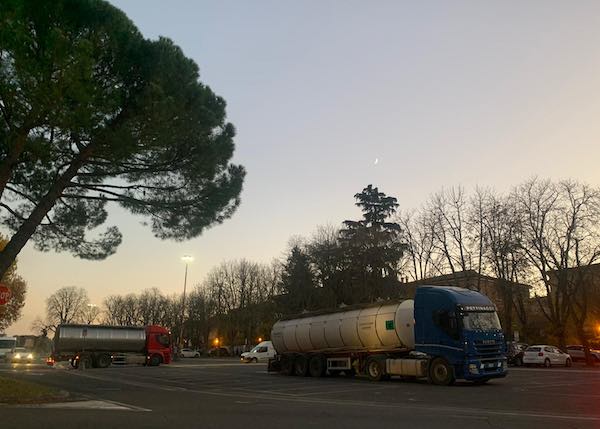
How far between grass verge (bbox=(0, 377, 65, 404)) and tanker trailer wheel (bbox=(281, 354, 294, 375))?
15603 mm

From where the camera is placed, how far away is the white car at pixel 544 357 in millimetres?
40125

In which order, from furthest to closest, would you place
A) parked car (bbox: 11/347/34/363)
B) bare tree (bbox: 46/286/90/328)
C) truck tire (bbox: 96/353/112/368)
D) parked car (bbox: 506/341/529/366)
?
1. bare tree (bbox: 46/286/90/328)
2. parked car (bbox: 11/347/34/363)
3. parked car (bbox: 506/341/529/366)
4. truck tire (bbox: 96/353/112/368)

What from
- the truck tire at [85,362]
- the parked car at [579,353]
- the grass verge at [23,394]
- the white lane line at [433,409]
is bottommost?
the white lane line at [433,409]

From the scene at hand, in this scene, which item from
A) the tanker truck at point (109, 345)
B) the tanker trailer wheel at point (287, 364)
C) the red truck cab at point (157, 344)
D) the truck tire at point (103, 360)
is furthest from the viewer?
the red truck cab at point (157, 344)

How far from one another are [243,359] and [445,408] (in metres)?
43.1

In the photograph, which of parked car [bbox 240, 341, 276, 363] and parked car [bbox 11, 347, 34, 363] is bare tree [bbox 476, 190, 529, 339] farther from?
parked car [bbox 11, 347, 34, 363]

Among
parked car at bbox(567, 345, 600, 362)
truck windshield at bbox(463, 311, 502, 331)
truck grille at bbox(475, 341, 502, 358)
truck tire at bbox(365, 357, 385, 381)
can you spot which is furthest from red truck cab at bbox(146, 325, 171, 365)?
parked car at bbox(567, 345, 600, 362)

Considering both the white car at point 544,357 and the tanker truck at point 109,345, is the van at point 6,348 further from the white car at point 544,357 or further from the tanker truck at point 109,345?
the white car at point 544,357

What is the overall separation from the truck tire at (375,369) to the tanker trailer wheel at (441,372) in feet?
9.76

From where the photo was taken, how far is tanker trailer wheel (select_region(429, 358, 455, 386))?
71.2 feet

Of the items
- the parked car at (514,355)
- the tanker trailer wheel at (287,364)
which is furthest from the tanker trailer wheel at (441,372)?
the parked car at (514,355)

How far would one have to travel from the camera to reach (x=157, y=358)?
4644 cm

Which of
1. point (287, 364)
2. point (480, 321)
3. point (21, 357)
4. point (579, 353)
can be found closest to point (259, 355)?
point (287, 364)

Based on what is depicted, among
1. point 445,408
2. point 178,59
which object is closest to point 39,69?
point 178,59
